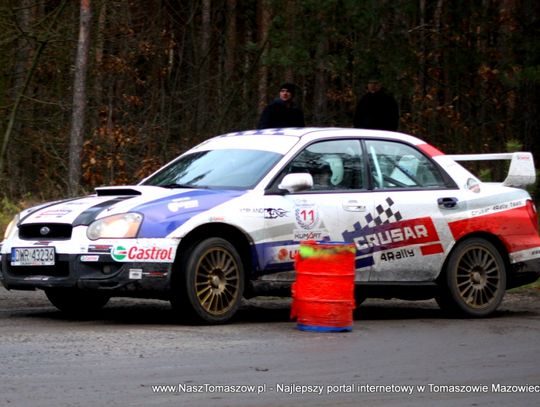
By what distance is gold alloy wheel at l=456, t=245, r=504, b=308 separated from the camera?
432 inches

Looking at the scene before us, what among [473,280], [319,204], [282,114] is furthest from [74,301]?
[282,114]

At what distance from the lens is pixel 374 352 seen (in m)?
8.54

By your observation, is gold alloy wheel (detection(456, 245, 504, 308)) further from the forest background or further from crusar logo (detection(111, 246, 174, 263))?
the forest background

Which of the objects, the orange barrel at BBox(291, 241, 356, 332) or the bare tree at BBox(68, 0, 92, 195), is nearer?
the orange barrel at BBox(291, 241, 356, 332)

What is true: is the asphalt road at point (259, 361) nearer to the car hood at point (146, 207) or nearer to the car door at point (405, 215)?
the car door at point (405, 215)

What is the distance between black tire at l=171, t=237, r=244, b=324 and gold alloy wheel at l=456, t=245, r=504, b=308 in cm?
232

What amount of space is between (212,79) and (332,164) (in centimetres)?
1862

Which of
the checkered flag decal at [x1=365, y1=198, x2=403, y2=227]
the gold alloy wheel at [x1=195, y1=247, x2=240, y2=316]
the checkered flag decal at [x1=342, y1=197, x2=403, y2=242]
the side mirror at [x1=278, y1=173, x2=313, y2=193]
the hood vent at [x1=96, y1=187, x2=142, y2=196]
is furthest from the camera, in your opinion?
the checkered flag decal at [x1=365, y1=198, x2=403, y2=227]

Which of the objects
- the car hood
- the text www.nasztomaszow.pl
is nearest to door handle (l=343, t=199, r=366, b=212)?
the car hood

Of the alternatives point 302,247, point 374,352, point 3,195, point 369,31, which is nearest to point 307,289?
point 302,247

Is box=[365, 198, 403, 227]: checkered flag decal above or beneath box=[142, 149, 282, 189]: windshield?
beneath

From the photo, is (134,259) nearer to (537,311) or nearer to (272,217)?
(272,217)

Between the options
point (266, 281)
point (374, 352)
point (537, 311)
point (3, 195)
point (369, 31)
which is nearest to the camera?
point (374, 352)

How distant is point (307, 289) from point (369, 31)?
1389 centimetres
